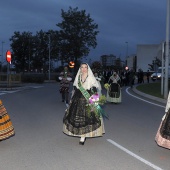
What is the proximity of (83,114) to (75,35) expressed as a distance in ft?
200

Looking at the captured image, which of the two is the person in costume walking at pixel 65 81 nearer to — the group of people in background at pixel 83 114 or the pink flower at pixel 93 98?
the group of people in background at pixel 83 114

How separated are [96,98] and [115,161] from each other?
71.4 inches

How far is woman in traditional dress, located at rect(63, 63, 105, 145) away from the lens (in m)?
7.84

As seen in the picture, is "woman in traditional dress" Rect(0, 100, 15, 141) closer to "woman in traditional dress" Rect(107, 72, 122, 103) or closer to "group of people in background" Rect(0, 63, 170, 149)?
"group of people in background" Rect(0, 63, 170, 149)

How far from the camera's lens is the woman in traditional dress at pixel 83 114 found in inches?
308

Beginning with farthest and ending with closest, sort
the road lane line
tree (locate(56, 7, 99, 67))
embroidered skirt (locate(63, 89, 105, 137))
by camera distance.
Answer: tree (locate(56, 7, 99, 67))
embroidered skirt (locate(63, 89, 105, 137))
the road lane line

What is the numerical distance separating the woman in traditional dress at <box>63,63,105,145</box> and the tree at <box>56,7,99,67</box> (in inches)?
2350

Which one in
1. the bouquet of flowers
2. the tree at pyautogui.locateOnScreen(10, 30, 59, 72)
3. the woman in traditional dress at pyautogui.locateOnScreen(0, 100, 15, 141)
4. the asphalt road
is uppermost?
the tree at pyautogui.locateOnScreen(10, 30, 59, 72)

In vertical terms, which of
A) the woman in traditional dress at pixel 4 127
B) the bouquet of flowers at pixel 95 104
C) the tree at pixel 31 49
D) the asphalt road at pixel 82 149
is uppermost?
the tree at pixel 31 49

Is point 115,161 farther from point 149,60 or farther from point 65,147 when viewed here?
point 149,60

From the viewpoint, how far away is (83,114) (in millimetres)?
7941

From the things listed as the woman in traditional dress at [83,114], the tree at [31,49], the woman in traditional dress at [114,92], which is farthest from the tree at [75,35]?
the woman in traditional dress at [83,114]

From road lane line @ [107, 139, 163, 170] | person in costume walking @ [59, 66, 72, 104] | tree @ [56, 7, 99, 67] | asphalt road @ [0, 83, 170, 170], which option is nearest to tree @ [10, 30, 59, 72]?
tree @ [56, 7, 99, 67]

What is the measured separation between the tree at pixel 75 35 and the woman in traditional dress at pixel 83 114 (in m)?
59.7
